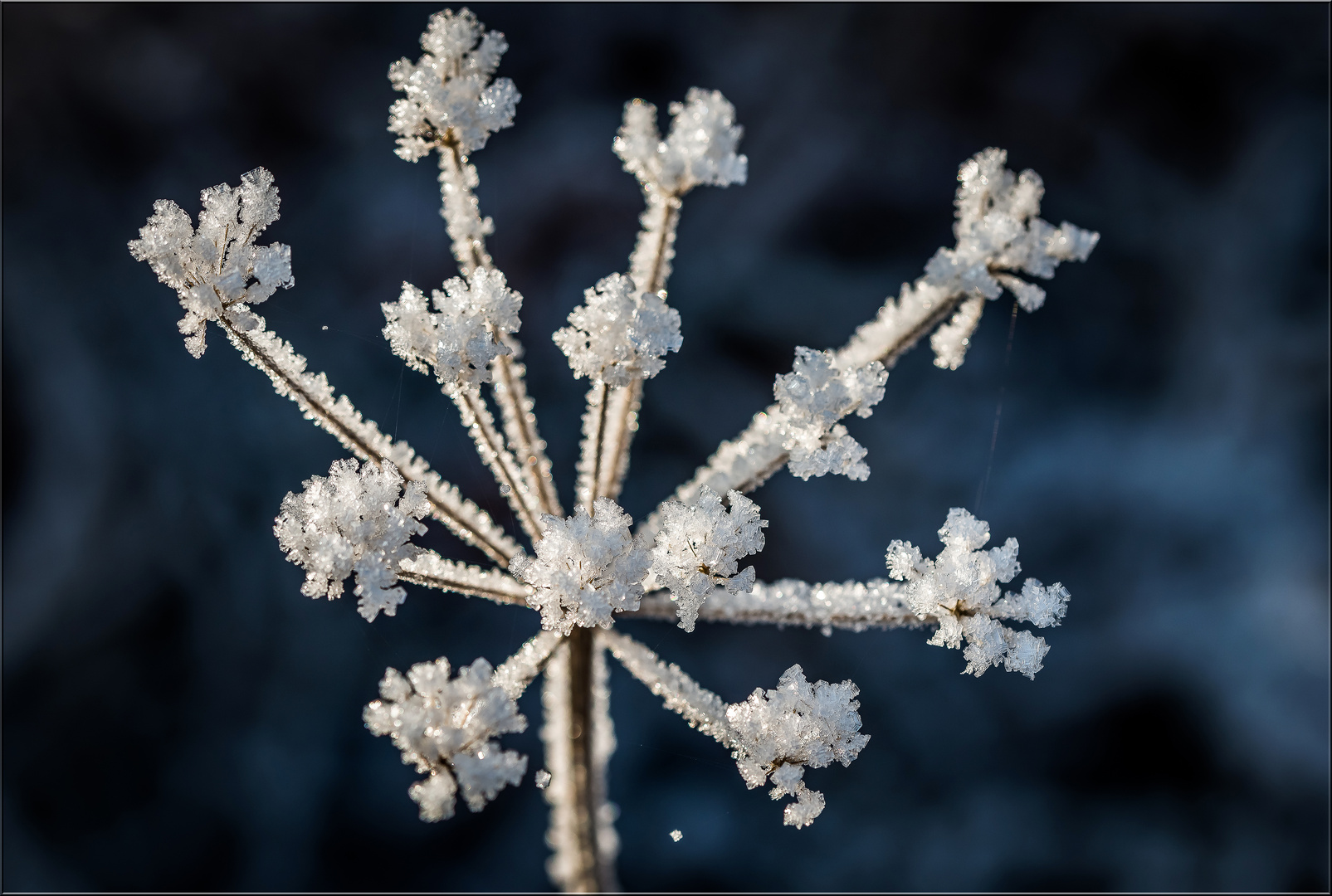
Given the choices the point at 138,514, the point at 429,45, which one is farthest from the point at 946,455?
the point at 138,514

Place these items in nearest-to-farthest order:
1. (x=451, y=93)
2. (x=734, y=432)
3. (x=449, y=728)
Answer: (x=449, y=728) < (x=451, y=93) < (x=734, y=432)

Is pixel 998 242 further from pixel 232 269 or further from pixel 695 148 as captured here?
pixel 232 269

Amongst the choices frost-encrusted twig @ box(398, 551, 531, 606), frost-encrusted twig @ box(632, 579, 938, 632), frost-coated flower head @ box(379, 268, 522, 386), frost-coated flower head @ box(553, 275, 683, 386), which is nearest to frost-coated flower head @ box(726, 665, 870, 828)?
frost-encrusted twig @ box(632, 579, 938, 632)

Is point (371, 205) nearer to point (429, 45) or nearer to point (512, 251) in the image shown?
point (512, 251)

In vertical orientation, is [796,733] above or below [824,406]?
below

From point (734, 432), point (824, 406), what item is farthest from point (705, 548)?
point (734, 432)

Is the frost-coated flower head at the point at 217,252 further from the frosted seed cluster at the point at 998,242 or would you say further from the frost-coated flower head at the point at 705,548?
the frosted seed cluster at the point at 998,242

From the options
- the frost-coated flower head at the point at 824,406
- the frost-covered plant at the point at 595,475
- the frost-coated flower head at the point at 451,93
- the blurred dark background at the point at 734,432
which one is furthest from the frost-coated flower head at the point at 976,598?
the blurred dark background at the point at 734,432
